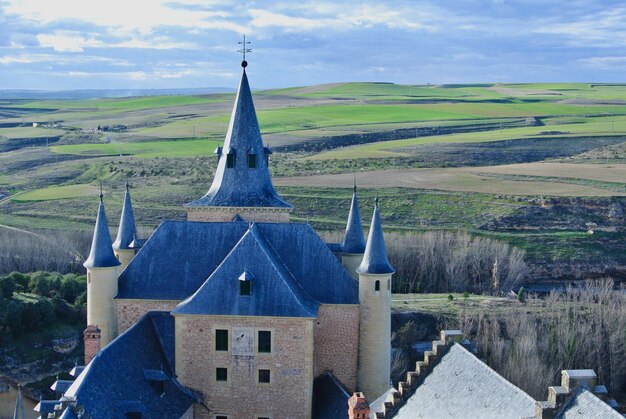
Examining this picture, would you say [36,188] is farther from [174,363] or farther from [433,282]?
[174,363]

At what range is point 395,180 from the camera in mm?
133250

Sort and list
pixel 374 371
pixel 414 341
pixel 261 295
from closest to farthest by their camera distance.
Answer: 1. pixel 261 295
2. pixel 374 371
3. pixel 414 341

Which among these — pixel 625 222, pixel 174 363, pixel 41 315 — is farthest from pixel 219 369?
pixel 625 222

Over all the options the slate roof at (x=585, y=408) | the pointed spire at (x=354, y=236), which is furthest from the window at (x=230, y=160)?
the slate roof at (x=585, y=408)

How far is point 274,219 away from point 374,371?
40.3 ft

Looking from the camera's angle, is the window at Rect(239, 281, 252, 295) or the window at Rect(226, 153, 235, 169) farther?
the window at Rect(226, 153, 235, 169)

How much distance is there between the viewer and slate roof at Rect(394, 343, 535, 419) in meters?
28.3

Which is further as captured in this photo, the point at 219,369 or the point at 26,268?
the point at 26,268

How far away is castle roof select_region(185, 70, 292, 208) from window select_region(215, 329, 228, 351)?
38.9ft

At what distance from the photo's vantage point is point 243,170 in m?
54.3

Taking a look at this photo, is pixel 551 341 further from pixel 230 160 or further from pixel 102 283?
pixel 102 283

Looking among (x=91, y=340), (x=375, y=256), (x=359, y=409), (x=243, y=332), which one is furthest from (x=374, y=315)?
(x=91, y=340)

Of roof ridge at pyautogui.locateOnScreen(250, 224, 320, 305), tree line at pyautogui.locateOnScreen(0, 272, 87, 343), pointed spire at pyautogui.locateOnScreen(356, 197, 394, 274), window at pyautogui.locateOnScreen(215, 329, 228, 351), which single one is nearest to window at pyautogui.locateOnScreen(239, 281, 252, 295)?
roof ridge at pyautogui.locateOnScreen(250, 224, 320, 305)

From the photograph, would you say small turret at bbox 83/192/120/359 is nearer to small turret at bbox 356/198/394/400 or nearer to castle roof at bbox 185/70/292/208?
castle roof at bbox 185/70/292/208
